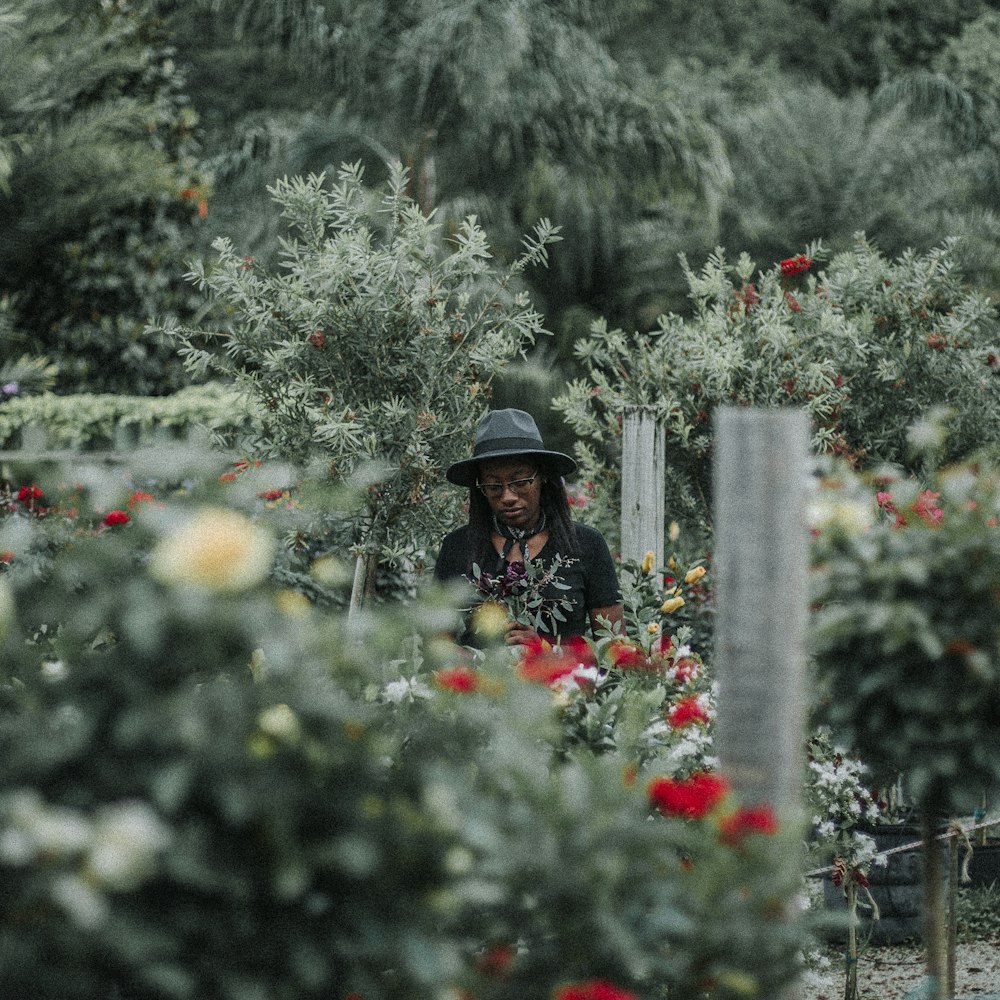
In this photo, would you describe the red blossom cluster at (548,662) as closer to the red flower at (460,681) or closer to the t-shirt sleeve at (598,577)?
the red flower at (460,681)

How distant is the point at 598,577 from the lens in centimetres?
367

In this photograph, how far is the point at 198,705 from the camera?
150cm

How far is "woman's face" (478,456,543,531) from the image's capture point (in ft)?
12.0

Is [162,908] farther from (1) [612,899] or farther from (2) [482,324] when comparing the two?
(2) [482,324]

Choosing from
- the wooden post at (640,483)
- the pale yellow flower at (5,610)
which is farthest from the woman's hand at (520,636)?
the pale yellow flower at (5,610)

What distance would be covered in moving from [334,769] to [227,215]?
12.3 meters

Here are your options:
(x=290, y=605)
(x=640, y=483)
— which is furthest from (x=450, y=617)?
(x=640, y=483)

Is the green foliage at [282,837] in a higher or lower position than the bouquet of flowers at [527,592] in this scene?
lower

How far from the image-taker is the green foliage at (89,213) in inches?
395

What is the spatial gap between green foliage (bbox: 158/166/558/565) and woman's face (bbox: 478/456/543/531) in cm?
33

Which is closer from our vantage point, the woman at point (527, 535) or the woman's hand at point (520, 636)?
the woman's hand at point (520, 636)

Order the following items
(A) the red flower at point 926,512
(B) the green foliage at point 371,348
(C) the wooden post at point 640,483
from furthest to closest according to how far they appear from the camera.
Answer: (C) the wooden post at point 640,483
(B) the green foliage at point 371,348
(A) the red flower at point 926,512

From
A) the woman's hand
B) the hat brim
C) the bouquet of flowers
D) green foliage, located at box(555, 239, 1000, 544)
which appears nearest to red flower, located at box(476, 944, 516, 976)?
the woman's hand

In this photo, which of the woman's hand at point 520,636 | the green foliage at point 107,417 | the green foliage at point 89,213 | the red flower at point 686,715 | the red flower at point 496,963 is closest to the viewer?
the red flower at point 496,963
